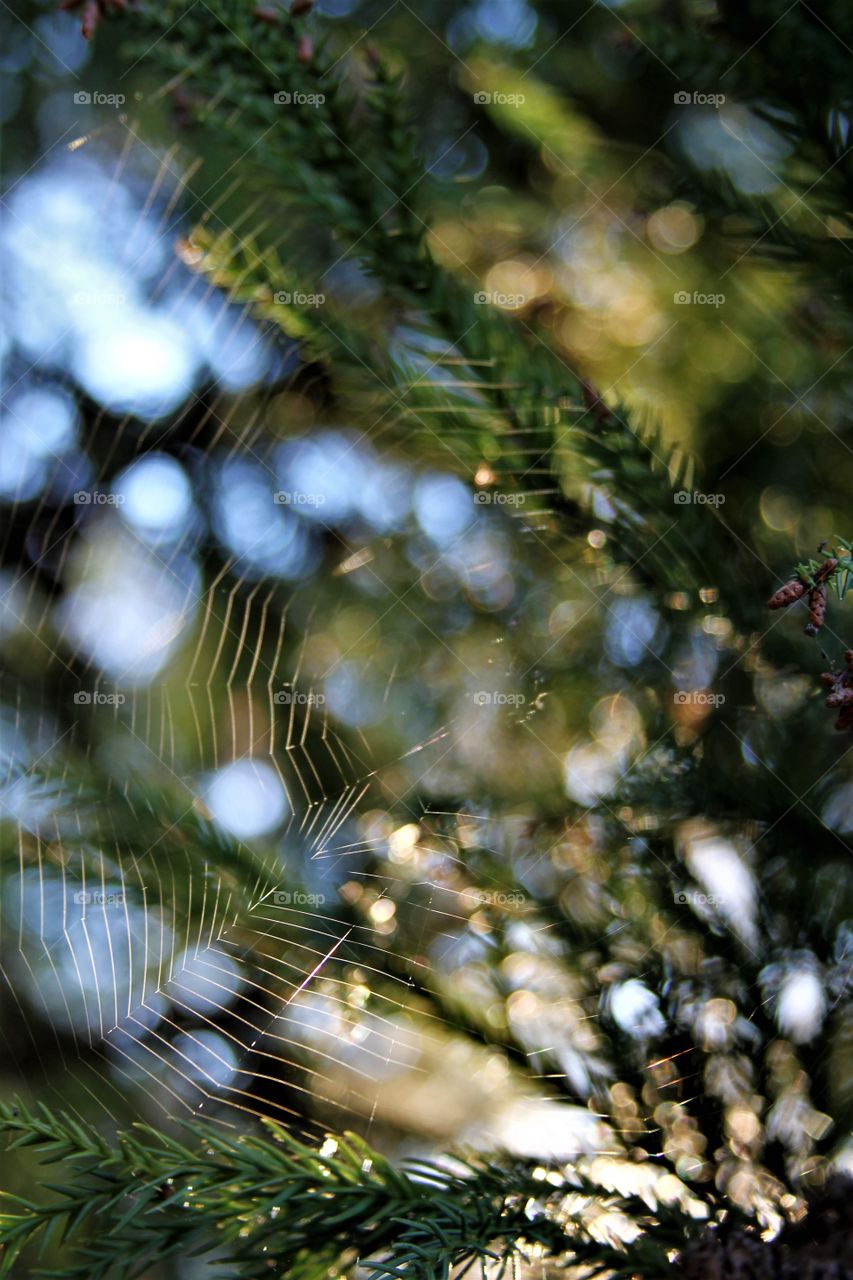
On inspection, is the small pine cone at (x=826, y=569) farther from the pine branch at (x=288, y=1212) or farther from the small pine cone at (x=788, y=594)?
the pine branch at (x=288, y=1212)

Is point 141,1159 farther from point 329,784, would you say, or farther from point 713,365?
point 713,365

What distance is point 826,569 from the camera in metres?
0.18

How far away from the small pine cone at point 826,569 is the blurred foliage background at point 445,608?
Answer: 2.9 inches

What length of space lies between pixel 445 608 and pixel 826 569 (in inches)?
6.0

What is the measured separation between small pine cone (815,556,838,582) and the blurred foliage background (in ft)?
0.25

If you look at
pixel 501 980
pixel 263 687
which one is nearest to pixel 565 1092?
pixel 501 980

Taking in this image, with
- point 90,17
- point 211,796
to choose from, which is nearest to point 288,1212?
point 211,796

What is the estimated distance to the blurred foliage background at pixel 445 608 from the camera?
0.82 ft

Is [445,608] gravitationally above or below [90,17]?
below

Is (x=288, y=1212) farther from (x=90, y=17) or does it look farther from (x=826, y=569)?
(x=90, y=17)

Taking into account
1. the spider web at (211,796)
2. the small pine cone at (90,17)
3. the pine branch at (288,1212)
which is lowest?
the pine branch at (288,1212)

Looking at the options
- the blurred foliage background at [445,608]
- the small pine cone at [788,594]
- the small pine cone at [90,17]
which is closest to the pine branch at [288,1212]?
the blurred foliage background at [445,608]

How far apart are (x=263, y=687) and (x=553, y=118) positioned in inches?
8.7

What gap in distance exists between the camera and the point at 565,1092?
0.24 metres
